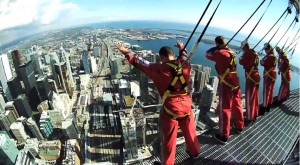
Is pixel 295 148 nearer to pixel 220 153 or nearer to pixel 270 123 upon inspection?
pixel 270 123

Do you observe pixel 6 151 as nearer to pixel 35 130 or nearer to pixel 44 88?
pixel 35 130

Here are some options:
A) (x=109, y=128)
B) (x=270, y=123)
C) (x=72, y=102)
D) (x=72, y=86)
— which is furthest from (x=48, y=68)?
(x=270, y=123)

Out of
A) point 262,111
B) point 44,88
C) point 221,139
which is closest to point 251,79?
point 262,111

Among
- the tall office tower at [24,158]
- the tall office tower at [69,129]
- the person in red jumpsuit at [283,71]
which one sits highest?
the person in red jumpsuit at [283,71]

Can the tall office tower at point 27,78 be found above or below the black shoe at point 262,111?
below

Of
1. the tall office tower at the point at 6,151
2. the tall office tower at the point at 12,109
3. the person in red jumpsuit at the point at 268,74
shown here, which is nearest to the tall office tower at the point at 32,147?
the tall office tower at the point at 6,151

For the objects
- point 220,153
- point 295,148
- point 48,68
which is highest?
point 220,153

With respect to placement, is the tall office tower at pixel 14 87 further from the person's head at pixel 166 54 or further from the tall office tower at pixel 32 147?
the person's head at pixel 166 54
